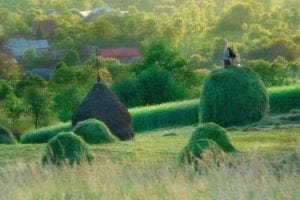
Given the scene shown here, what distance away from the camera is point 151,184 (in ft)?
32.3

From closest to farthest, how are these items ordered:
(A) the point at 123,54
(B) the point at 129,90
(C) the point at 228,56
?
(C) the point at 228,56 < (B) the point at 129,90 < (A) the point at 123,54

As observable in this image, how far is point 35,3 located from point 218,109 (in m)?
119

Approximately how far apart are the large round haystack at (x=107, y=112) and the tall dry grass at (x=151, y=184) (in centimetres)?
1547

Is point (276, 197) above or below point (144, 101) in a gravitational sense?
above

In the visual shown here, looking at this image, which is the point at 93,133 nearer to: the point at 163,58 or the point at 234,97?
the point at 234,97

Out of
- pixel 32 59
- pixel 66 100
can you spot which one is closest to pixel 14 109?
pixel 66 100

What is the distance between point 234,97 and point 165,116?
7732 mm

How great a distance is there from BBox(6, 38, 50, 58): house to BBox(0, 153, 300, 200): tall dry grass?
80.7m

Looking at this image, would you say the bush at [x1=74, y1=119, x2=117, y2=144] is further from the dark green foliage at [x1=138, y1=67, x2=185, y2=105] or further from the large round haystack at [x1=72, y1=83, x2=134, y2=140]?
the dark green foliage at [x1=138, y1=67, x2=185, y2=105]

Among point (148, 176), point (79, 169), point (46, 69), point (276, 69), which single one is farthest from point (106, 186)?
point (46, 69)

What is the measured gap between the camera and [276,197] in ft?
29.6

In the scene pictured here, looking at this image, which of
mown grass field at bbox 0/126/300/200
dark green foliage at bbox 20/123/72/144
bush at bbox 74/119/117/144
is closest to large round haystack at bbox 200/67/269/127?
dark green foliage at bbox 20/123/72/144

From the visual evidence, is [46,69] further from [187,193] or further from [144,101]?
[187,193]

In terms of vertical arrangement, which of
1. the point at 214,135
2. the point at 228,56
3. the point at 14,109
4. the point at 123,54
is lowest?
the point at 14,109
